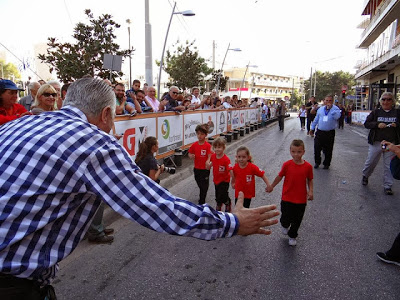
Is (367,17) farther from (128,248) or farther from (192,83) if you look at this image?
(128,248)

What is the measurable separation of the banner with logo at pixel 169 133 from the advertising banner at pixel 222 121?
4.16m

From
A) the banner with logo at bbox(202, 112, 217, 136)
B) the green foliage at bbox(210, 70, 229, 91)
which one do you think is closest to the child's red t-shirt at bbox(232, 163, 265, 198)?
the banner with logo at bbox(202, 112, 217, 136)

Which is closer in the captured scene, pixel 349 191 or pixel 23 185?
pixel 23 185

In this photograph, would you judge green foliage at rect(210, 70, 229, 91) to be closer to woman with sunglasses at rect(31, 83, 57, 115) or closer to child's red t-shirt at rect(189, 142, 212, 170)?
child's red t-shirt at rect(189, 142, 212, 170)

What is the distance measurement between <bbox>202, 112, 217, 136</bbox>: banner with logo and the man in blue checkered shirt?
30.7ft

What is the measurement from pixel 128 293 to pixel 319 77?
277 ft

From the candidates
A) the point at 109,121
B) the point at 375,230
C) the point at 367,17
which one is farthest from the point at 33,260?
the point at 367,17

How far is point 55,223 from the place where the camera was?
1.33 m

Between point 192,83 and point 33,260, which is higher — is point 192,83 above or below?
above

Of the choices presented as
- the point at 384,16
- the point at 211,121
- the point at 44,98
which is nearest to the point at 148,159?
the point at 44,98

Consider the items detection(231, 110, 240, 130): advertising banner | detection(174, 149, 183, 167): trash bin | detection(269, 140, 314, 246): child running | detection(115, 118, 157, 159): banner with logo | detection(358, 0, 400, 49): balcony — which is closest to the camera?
detection(269, 140, 314, 246): child running

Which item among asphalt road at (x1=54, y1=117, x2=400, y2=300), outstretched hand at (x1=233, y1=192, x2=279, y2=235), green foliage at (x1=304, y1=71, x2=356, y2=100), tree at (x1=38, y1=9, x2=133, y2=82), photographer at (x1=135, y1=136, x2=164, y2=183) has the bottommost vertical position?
asphalt road at (x1=54, y1=117, x2=400, y2=300)

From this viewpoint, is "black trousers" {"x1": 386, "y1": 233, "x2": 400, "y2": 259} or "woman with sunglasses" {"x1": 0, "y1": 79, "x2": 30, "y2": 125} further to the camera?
"woman with sunglasses" {"x1": 0, "y1": 79, "x2": 30, "y2": 125}

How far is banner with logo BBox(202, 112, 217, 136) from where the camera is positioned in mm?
11000
